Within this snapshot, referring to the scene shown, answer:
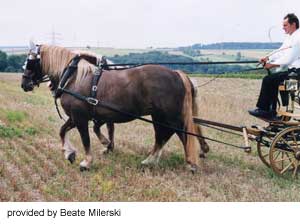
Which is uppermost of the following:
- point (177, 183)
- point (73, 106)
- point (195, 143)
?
point (73, 106)

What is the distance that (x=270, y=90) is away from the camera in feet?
13.6

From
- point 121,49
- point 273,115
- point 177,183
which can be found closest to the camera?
point 177,183

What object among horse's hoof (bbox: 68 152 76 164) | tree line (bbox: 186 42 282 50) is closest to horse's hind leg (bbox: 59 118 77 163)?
horse's hoof (bbox: 68 152 76 164)

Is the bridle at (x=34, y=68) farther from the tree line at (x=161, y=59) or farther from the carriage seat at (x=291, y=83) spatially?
the carriage seat at (x=291, y=83)

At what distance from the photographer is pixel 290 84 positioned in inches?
161

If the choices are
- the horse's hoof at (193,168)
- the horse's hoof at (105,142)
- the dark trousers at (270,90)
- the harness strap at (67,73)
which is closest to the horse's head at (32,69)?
the harness strap at (67,73)

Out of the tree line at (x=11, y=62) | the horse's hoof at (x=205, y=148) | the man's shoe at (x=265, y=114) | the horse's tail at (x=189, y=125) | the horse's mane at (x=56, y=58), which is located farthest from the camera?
the tree line at (x=11, y=62)

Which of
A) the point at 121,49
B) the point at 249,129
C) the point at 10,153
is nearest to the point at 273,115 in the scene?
the point at 249,129

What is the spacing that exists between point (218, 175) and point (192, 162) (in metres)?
0.29

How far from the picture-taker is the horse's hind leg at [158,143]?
4.59m

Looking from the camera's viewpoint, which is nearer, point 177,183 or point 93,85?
point 177,183

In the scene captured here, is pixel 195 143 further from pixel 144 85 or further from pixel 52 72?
pixel 52 72

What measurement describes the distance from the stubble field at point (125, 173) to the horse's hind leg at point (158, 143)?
0.38 feet

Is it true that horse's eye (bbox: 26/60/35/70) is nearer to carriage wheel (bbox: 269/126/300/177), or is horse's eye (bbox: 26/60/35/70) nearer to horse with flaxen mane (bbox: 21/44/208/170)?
horse with flaxen mane (bbox: 21/44/208/170)
